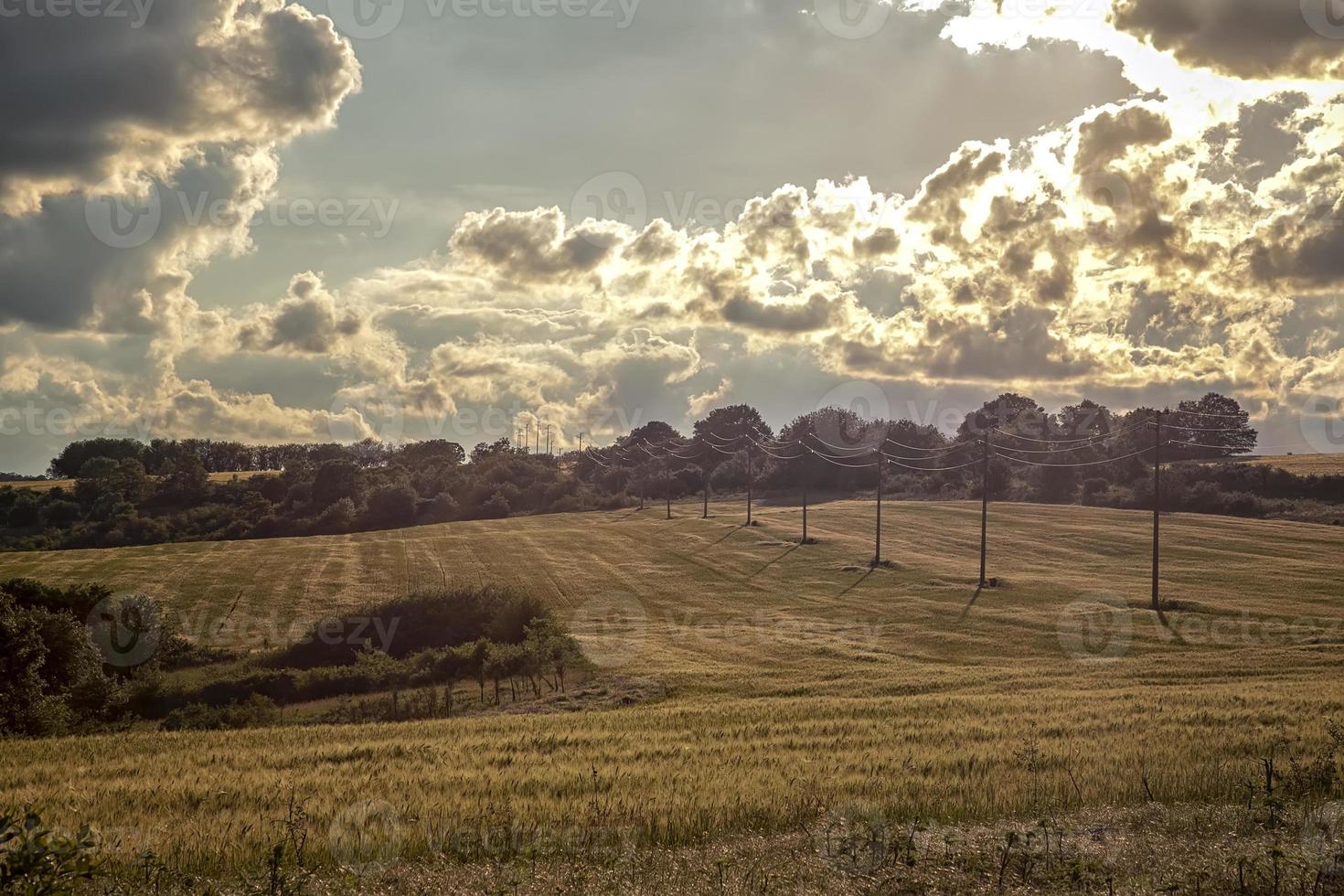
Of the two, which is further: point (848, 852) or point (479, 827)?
point (479, 827)

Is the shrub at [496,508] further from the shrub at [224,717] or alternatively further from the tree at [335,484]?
the shrub at [224,717]

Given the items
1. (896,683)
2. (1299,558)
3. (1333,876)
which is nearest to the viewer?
(1333,876)

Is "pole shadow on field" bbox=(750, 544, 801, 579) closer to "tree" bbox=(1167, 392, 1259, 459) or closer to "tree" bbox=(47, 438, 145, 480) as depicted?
"tree" bbox=(1167, 392, 1259, 459)

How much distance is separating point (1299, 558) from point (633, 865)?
76.5m

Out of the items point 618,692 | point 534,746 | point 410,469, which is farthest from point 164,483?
point 534,746

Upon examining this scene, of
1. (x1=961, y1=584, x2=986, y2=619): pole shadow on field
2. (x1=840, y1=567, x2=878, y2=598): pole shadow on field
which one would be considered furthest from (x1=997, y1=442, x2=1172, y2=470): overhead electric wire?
(x1=961, y1=584, x2=986, y2=619): pole shadow on field

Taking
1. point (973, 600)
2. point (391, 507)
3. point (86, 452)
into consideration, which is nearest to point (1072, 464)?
point (973, 600)

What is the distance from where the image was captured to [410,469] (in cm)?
14888

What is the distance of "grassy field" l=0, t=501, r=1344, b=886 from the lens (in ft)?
41.5

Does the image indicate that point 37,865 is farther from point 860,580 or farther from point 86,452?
point 86,452

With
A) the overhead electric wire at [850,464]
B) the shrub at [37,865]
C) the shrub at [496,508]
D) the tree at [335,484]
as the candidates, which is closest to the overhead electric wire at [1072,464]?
the overhead electric wire at [850,464]

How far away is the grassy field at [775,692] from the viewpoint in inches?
498

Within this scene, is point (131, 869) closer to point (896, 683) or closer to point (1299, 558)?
point (896, 683)

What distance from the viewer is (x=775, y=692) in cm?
3528
